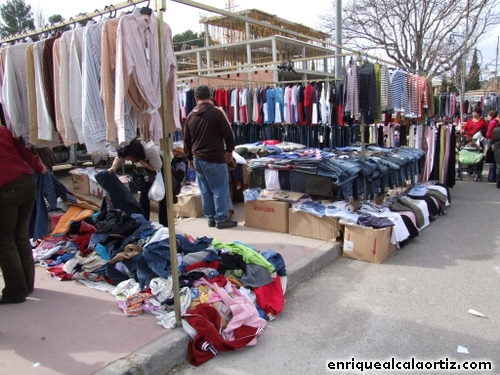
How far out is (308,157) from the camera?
18.7 ft

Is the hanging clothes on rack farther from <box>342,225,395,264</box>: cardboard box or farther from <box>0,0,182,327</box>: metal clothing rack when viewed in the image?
<box>342,225,395,264</box>: cardboard box

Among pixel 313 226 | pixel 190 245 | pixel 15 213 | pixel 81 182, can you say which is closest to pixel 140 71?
pixel 15 213

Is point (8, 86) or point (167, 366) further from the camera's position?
point (8, 86)

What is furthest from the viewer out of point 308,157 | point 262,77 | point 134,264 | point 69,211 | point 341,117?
point 262,77

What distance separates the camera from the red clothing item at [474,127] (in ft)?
35.8

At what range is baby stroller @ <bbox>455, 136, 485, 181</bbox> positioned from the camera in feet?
34.4

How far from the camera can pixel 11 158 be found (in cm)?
341

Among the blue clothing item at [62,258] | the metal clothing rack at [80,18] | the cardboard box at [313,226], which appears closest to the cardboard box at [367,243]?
the cardboard box at [313,226]

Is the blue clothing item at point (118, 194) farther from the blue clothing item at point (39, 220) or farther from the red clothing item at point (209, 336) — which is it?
the red clothing item at point (209, 336)

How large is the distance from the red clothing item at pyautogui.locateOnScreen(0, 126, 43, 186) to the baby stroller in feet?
34.1

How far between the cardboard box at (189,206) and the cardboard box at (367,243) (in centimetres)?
254

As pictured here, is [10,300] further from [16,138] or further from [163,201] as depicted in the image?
[163,201]

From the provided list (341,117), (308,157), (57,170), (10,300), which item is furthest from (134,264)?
(57,170)

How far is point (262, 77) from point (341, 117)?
18.6 m
